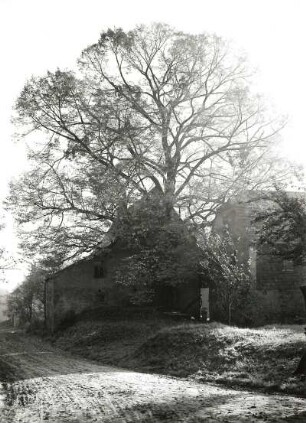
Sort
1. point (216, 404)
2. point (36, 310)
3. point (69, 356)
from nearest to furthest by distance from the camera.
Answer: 1. point (216, 404)
2. point (69, 356)
3. point (36, 310)

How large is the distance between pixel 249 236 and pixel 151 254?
582 centimetres

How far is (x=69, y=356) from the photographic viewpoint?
22.8 m

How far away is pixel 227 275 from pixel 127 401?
13.1 m

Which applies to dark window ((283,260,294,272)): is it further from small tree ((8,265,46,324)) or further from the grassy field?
small tree ((8,265,46,324))

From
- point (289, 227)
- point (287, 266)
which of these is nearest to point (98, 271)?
point (287, 266)

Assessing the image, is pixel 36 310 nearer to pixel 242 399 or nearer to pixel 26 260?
pixel 26 260

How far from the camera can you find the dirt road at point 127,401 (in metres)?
9.23

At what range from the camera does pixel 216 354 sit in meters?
17.0

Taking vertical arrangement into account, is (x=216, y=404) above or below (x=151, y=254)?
below

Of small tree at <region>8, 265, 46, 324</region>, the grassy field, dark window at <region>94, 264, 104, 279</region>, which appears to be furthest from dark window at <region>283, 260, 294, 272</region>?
small tree at <region>8, 265, 46, 324</region>

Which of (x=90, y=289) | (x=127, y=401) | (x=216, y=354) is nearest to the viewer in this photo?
(x=127, y=401)

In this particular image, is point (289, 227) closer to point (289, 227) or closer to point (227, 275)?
point (289, 227)

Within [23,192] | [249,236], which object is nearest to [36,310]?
[23,192]

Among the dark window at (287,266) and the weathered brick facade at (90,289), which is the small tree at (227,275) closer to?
the dark window at (287,266)
